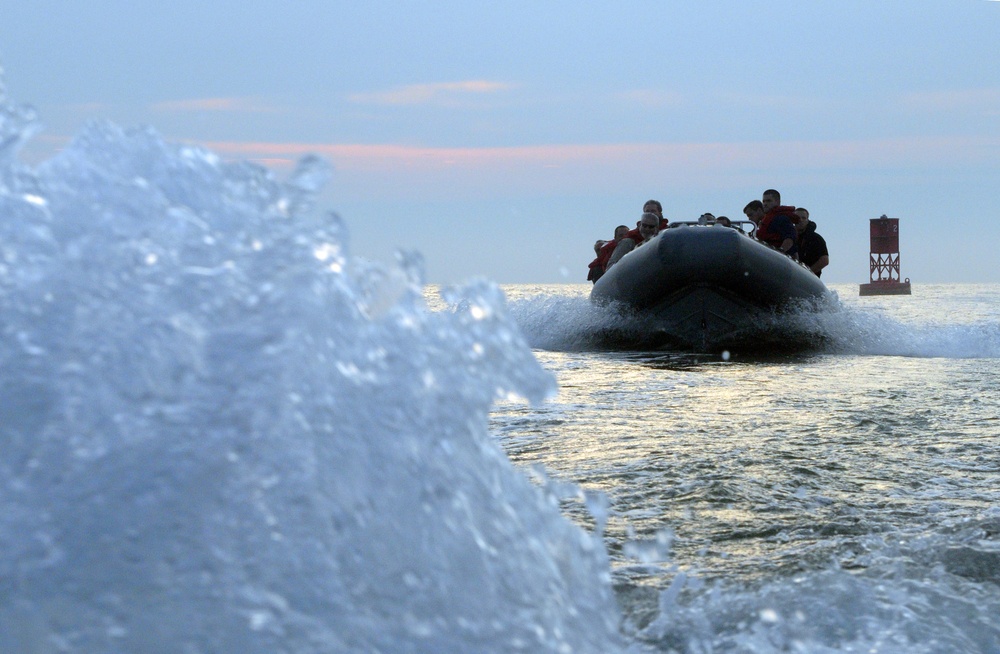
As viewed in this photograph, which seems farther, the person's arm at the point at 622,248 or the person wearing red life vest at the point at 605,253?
the person wearing red life vest at the point at 605,253

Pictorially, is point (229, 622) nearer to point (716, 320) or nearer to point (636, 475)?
point (636, 475)

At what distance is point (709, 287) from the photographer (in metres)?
10.5

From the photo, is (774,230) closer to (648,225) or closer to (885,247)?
(648,225)

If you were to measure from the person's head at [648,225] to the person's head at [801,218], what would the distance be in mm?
1717

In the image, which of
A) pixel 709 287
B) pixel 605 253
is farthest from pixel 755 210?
pixel 709 287

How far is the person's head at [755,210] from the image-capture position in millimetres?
12719

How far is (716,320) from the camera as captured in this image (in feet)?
34.5

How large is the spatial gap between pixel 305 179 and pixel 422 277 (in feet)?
0.78

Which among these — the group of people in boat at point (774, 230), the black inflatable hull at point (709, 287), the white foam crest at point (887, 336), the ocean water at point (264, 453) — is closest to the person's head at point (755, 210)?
the group of people in boat at point (774, 230)

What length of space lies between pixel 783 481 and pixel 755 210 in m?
9.77

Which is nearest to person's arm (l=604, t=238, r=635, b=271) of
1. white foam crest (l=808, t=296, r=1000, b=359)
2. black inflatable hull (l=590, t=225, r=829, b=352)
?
black inflatable hull (l=590, t=225, r=829, b=352)

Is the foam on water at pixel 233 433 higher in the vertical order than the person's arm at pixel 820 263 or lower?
lower

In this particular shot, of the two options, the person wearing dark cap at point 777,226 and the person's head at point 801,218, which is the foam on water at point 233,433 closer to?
the person wearing dark cap at point 777,226

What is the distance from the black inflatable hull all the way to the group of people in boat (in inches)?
50.6
